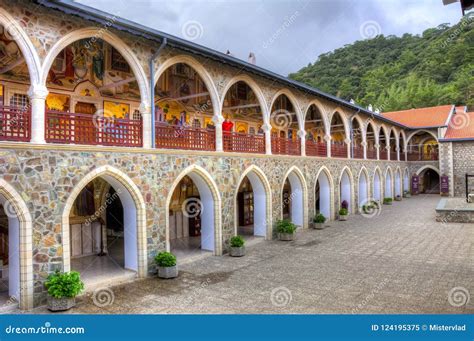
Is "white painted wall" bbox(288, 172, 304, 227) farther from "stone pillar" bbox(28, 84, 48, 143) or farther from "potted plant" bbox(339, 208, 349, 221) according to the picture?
"stone pillar" bbox(28, 84, 48, 143)

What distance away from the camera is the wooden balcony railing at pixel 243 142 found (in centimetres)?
1356

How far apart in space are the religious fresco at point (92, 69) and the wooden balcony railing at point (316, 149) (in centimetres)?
941

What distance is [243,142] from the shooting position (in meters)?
14.1

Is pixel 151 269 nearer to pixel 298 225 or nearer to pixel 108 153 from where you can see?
pixel 108 153

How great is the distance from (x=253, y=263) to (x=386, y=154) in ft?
72.0

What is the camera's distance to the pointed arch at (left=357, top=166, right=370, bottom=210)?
24453 mm

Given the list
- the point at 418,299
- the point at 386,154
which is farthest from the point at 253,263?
the point at 386,154
